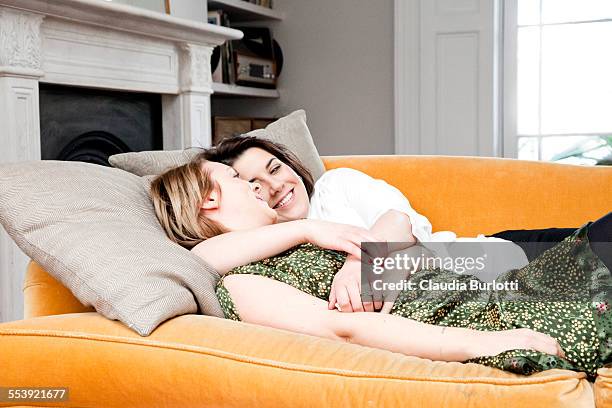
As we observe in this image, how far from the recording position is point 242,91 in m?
4.06

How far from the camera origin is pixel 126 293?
130cm

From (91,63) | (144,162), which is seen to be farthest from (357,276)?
(91,63)

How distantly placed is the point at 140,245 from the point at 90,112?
1.63 m

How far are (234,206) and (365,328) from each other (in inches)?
18.8

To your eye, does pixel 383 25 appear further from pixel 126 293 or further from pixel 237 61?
pixel 126 293

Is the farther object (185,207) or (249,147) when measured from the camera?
(249,147)

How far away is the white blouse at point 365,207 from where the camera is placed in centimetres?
175

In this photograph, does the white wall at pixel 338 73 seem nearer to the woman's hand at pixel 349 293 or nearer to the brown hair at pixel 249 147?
the brown hair at pixel 249 147

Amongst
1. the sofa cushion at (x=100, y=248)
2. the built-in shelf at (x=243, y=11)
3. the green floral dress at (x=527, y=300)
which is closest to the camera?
the green floral dress at (x=527, y=300)

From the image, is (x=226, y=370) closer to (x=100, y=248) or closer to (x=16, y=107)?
(x=100, y=248)

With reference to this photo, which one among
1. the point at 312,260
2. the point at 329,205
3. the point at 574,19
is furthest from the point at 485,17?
the point at 312,260

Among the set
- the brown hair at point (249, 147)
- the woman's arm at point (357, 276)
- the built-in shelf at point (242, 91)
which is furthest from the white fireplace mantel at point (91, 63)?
the woman's arm at point (357, 276)

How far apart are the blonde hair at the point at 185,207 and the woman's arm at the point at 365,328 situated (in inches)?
8.5

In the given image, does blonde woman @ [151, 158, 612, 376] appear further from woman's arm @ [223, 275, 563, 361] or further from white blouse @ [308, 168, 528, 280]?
white blouse @ [308, 168, 528, 280]
